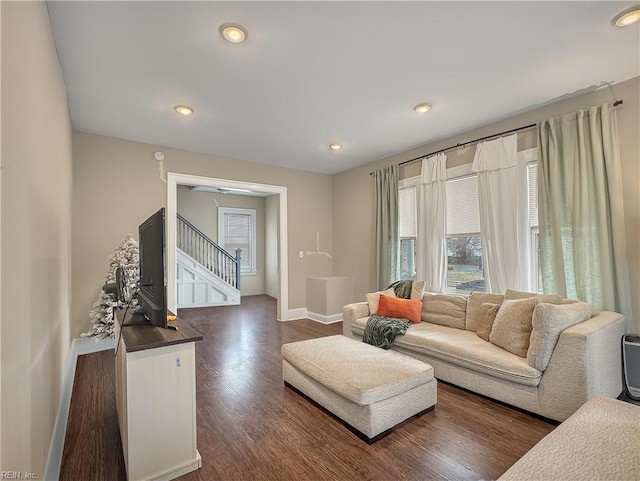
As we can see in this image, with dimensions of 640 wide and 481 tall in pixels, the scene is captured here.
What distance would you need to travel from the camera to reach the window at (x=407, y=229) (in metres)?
4.77

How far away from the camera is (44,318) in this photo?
1873 millimetres

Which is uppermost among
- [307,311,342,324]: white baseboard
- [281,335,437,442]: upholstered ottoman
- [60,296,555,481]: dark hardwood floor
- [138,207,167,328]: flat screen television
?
[138,207,167,328]: flat screen television

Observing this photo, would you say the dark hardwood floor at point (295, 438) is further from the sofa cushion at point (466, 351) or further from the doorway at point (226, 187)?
the doorway at point (226, 187)

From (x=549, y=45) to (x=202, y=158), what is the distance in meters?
4.25

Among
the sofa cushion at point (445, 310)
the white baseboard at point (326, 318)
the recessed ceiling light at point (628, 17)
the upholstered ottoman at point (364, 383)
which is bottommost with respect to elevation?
the white baseboard at point (326, 318)

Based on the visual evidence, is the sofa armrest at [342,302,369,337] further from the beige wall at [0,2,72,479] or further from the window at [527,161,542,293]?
the beige wall at [0,2,72,479]

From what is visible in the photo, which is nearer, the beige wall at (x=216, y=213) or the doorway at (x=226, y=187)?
the doorway at (x=226, y=187)

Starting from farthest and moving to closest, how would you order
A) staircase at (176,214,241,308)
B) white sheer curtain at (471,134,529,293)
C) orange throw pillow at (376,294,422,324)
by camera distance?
staircase at (176,214,241,308) → orange throw pillow at (376,294,422,324) → white sheer curtain at (471,134,529,293)

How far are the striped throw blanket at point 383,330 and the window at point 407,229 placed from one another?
142 centimetres

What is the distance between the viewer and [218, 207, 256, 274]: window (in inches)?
332

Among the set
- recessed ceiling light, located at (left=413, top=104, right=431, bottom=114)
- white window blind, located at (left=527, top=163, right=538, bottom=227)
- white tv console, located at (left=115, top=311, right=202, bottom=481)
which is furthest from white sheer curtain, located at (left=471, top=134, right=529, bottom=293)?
white tv console, located at (left=115, top=311, right=202, bottom=481)

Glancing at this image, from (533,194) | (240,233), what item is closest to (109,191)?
(240,233)

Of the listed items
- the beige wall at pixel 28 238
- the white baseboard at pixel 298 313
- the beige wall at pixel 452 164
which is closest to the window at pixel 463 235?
the beige wall at pixel 452 164

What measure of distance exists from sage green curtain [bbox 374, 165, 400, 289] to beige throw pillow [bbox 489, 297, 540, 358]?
204 centimetres
